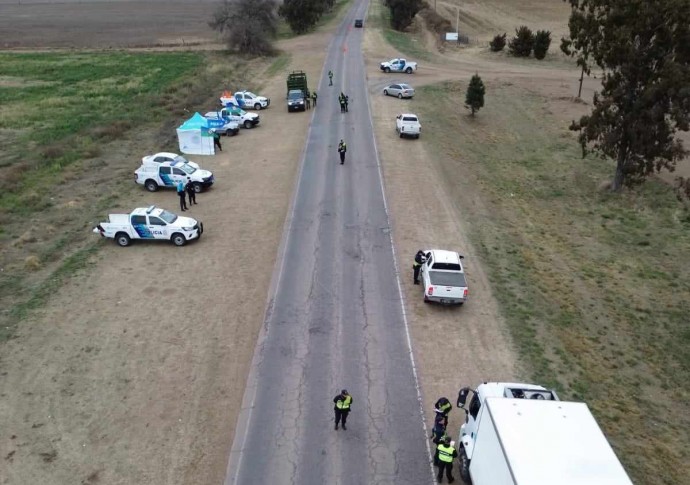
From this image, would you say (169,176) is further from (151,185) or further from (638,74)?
(638,74)

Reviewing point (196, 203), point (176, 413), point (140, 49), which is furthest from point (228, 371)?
point (140, 49)

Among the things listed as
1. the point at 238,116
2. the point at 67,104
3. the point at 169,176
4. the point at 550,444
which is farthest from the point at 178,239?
the point at 67,104

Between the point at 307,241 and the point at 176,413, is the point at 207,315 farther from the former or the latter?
the point at 307,241

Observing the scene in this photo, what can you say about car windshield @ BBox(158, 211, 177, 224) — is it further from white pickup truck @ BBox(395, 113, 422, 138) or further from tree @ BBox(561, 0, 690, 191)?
tree @ BBox(561, 0, 690, 191)

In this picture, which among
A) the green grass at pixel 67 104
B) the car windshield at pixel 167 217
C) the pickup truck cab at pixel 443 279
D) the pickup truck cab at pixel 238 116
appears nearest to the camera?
the pickup truck cab at pixel 443 279

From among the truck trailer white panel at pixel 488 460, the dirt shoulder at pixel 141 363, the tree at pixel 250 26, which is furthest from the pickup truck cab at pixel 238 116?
the truck trailer white panel at pixel 488 460

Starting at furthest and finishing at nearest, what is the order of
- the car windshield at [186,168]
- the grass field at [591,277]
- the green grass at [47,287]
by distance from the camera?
1. the car windshield at [186,168]
2. the green grass at [47,287]
3. the grass field at [591,277]

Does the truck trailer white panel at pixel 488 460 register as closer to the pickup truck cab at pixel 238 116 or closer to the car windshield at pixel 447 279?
the car windshield at pixel 447 279
